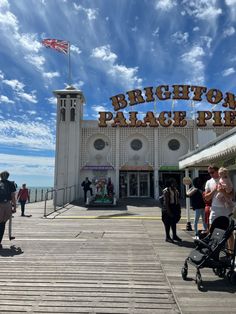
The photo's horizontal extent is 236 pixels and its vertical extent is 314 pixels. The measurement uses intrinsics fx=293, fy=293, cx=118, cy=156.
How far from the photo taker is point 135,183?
2519 cm

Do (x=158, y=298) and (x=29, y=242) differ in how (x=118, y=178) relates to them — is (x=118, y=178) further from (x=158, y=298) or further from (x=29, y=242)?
(x=158, y=298)

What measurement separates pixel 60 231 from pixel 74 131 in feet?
49.7

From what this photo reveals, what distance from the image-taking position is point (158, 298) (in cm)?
378

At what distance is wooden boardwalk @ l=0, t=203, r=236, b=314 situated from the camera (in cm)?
354

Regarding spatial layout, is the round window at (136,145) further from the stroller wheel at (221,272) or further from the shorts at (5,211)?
the stroller wheel at (221,272)

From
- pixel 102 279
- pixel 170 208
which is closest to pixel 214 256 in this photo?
pixel 102 279

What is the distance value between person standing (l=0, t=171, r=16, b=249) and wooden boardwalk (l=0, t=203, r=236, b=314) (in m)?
0.65

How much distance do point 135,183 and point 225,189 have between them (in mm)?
20108

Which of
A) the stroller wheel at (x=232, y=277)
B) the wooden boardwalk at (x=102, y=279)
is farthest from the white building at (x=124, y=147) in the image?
the stroller wheel at (x=232, y=277)

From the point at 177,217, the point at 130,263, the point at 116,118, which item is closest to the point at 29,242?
the point at 130,263

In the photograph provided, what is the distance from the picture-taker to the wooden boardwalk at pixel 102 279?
11.6 ft

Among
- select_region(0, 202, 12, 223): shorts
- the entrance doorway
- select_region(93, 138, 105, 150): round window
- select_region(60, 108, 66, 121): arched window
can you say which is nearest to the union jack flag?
select_region(60, 108, 66, 121): arched window

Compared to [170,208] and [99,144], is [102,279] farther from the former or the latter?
[99,144]

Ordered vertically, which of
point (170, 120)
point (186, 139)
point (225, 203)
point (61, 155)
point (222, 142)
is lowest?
point (225, 203)
